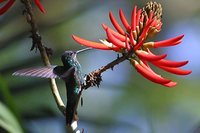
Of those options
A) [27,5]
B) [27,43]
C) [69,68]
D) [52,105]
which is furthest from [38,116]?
[27,5]

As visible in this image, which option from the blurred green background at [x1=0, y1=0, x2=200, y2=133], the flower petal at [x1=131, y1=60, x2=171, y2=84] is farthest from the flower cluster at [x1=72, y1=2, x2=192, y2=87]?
the blurred green background at [x1=0, y1=0, x2=200, y2=133]

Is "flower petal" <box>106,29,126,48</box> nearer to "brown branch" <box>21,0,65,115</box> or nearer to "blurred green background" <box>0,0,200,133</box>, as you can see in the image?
"brown branch" <box>21,0,65,115</box>

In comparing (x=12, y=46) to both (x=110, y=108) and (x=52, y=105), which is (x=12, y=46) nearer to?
(x=52, y=105)

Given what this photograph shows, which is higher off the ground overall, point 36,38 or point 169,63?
point 36,38

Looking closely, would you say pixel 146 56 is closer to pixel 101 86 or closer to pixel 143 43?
pixel 143 43

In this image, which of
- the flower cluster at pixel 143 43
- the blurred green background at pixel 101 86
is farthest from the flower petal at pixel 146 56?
the blurred green background at pixel 101 86

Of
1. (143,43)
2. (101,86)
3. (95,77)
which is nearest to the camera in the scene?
(95,77)

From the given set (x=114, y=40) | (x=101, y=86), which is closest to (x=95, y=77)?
(x=114, y=40)
